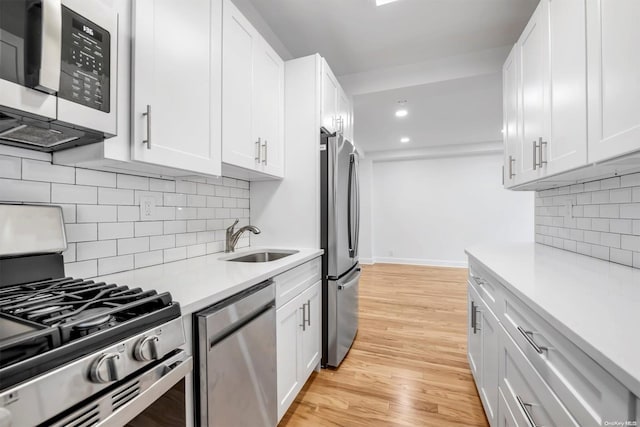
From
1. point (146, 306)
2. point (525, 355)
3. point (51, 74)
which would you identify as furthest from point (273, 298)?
point (51, 74)

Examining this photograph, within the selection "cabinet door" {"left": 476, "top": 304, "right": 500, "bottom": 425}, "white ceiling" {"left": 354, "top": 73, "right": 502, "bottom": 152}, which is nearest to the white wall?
"white ceiling" {"left": 354, "top": 73, "right": 502, "bottom": 152}

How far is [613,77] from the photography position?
3.41ft

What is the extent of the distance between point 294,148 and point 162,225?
3.58ft

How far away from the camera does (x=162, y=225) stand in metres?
1.54

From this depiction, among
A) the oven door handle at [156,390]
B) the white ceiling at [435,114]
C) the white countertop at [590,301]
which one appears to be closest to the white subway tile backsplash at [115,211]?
the oven door handle at [156,390]

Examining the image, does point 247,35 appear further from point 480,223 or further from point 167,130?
point 480,223

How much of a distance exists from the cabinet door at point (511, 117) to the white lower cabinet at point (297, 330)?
5.40 ft

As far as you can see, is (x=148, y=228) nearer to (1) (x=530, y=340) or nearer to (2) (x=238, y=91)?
(2) (x=238, y=91)

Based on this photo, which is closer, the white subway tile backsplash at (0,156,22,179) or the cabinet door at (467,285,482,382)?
the white subway tile backsplash at (0,156,22,179)

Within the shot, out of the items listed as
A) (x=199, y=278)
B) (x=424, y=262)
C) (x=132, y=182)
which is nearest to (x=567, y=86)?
(x=199, y=278)

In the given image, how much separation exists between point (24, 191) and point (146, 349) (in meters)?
0.82

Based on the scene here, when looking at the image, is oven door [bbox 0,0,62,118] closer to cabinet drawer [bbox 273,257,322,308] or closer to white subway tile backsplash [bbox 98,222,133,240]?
white subway tile backsplash [bbox 98,222,133,240]

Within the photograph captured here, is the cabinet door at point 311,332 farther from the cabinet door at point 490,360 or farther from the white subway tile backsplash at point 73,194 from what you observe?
the white subway tile backsplash at point 73,194

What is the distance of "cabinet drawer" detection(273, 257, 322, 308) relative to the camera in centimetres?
150
